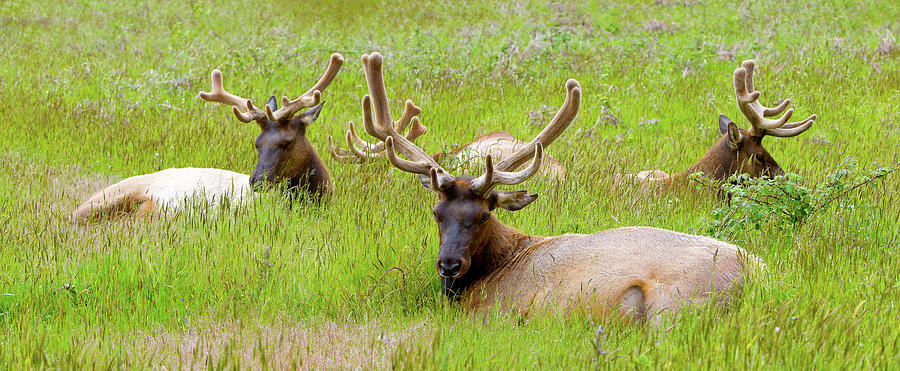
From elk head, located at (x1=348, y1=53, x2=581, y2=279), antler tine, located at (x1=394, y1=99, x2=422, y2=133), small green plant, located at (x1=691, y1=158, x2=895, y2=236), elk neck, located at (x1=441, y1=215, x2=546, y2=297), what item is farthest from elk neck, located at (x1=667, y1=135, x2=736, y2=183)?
elk neck, located at (x1=441, y1=215, x2=546, y2=297)

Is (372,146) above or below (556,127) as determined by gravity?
below

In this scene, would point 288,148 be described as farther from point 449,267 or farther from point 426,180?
point 449,267

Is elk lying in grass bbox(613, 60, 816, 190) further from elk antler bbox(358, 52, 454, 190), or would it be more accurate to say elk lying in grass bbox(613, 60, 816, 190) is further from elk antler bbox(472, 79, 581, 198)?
elk antler bbox(358, 52, 454, 190)

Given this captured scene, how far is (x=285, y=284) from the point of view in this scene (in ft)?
17.1

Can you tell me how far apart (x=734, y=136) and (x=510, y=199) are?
358 cm

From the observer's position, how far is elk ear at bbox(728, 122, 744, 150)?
809 centimetres

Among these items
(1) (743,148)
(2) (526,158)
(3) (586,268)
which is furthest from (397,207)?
(1) (743,148)

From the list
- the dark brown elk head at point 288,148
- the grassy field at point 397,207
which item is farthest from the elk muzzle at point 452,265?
the dark brown elk head at point 288,148

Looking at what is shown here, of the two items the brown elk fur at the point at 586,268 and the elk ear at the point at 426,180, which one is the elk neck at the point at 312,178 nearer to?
the elk ear at the point at 426,180

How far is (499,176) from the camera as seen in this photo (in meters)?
5.49

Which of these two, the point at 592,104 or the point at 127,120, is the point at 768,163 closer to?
the point at 592,104

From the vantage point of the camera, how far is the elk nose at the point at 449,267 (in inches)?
199

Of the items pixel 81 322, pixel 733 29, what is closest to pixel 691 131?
pixel 81 322

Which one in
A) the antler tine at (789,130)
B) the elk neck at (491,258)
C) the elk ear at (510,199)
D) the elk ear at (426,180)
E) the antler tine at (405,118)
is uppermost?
the antler tine at (405,118)
